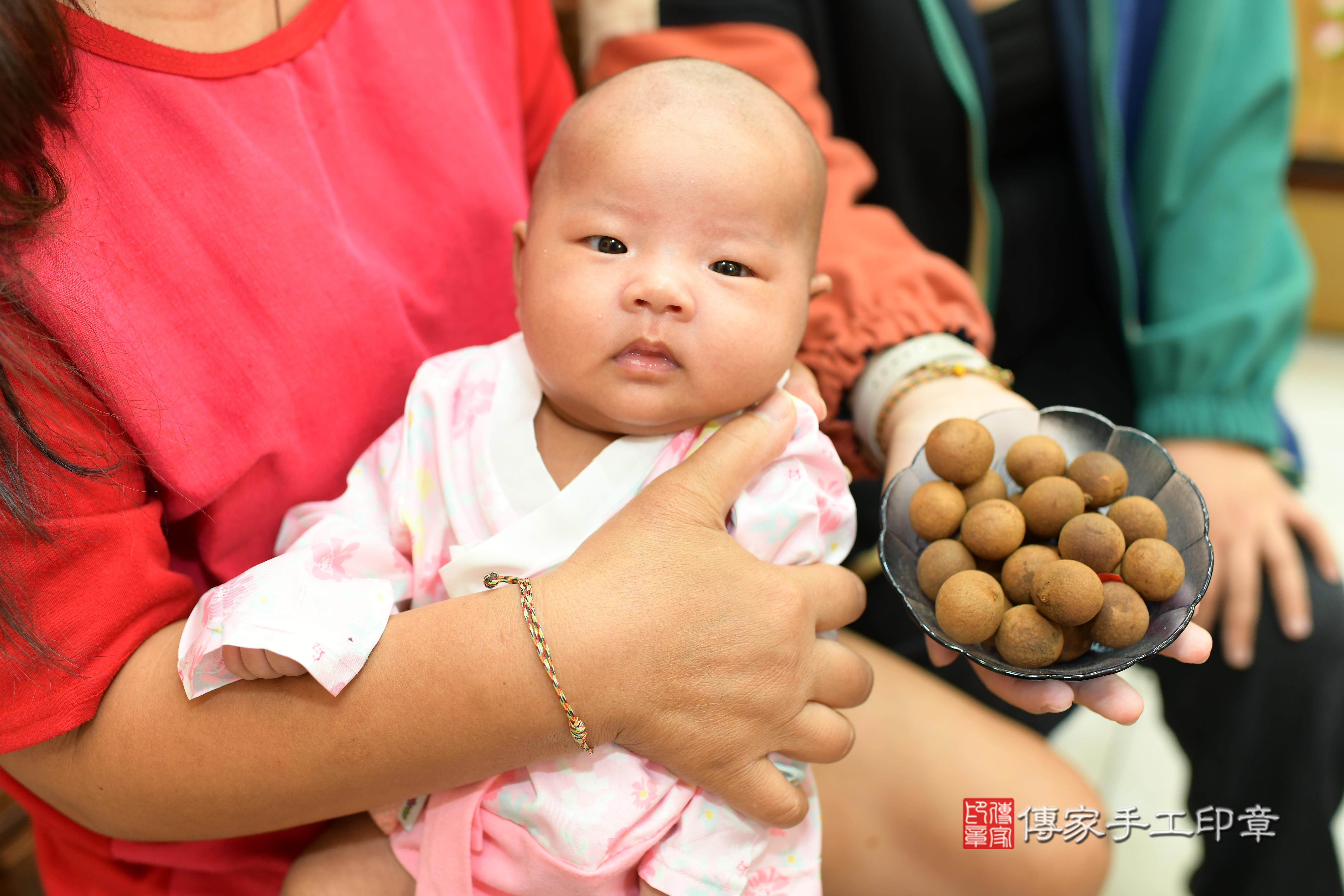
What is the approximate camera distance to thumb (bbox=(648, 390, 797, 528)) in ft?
2.49

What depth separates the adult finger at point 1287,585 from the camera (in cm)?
109

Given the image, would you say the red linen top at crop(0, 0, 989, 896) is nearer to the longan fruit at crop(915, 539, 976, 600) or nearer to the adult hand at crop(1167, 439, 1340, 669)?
the longan fruit at crop(915, 539, 976, 600)

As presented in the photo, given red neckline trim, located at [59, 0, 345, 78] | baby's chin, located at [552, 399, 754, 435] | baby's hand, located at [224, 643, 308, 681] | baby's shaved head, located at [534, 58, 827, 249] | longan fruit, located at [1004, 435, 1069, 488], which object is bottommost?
longan fruit, located at [1004, 435, 1069, 488]

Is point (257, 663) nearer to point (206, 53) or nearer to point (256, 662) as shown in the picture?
point (256, 662)

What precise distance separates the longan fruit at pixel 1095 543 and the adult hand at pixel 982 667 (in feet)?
0.25

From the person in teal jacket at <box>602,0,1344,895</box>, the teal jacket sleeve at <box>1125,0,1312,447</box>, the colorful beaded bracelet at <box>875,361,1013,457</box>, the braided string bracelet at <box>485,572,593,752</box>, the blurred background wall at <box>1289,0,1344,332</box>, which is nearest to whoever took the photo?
the braided string bracelet at <box>485,572,593,752</box>

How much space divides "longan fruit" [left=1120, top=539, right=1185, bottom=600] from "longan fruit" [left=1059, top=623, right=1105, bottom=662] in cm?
5

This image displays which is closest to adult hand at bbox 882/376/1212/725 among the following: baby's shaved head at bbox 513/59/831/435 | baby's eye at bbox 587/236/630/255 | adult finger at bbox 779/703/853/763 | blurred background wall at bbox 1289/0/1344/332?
adult finger at bbox 779/703/853/763

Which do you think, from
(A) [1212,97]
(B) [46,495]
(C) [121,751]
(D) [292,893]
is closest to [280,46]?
(B) [46,495]

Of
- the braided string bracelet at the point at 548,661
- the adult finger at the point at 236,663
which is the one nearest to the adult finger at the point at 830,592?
the braided string bracelet at the point at 548,661

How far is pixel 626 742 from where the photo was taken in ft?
2.41

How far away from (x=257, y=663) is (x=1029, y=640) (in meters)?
0.57

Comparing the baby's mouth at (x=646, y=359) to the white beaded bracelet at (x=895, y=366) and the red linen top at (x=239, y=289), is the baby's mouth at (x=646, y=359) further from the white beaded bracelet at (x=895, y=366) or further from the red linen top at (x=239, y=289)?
the white beaded bracelet at (x=895, y=366)

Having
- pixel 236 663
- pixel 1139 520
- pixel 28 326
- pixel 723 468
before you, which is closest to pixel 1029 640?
pixel 1139 520
